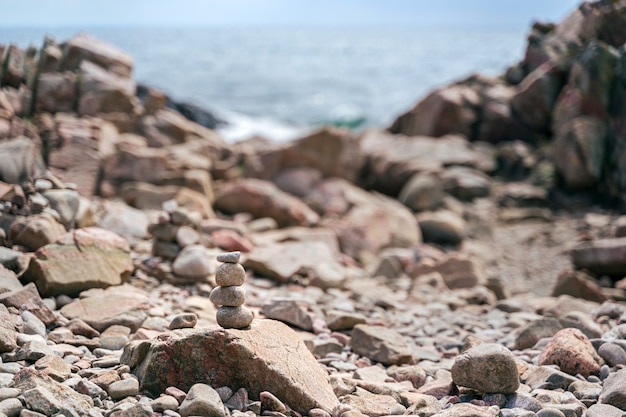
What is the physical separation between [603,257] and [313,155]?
635 cm

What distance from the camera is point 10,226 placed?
22.0 ft

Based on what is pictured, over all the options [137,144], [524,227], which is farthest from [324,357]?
[524,227]

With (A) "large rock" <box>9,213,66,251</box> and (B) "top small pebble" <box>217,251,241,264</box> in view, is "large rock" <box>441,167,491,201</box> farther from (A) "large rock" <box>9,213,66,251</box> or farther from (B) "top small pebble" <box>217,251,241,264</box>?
(B) "top small pebble" <box>217,251,241,264</box>

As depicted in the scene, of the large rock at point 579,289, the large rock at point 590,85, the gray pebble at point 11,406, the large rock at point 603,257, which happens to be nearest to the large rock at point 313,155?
the large rock at point 590,85

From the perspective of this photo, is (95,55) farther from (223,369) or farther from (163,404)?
(163,404)

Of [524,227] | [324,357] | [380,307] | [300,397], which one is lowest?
[524,227]

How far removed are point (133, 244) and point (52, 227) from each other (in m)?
1.68

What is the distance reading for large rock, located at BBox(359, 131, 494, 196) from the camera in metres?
17.2

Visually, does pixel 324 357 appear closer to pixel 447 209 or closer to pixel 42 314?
pixel 42 314

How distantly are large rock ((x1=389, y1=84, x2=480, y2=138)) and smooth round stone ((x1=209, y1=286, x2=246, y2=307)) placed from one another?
16.9 m

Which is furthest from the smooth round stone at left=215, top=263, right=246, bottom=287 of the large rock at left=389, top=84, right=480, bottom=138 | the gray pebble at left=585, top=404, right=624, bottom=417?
the large rock at left=389, top=84, right=480, bottom=138

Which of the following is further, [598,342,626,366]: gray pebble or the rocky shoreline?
[598,342,626,366]: gray pebble

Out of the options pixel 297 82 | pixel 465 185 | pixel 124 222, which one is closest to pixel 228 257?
pixel 124 222

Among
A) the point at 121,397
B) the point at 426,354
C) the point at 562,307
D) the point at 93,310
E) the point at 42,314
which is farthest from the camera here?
the point at 562,307
